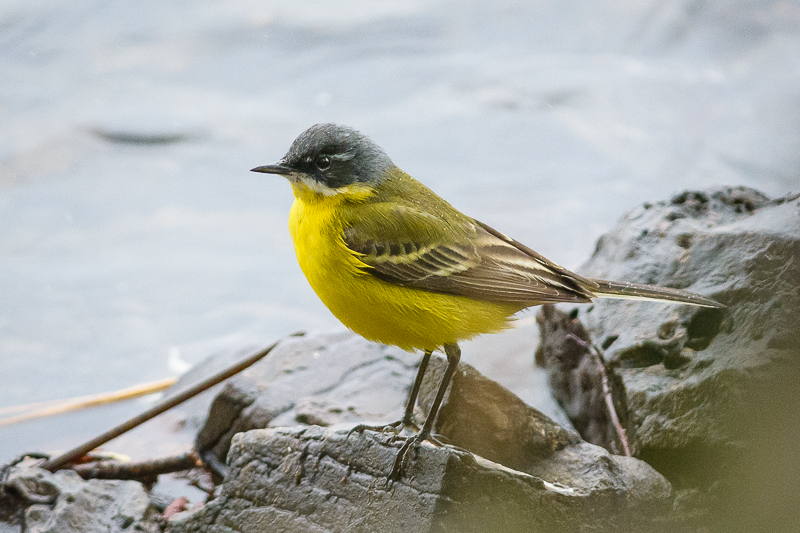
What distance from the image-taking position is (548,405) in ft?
20.4

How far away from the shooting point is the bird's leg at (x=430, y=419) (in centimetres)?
420

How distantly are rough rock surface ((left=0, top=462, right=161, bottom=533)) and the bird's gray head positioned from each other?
2.10m

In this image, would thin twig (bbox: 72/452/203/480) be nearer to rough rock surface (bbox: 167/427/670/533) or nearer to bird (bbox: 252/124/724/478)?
rough rock surface (bbox: 167/427/670/533)

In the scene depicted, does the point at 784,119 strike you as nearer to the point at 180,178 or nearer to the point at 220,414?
the point at 180,178

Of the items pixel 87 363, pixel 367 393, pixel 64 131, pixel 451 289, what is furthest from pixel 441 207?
pixel 64 131

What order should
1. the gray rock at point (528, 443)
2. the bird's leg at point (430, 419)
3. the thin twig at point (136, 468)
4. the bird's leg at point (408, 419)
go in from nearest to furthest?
the bird's leg at point (430, 419)
the gray rock at point (528, 443)
the bird's leg at point (408, 419)
the thin twig at point (136, 468)

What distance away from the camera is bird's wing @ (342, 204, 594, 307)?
452 cm

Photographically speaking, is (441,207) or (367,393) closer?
(441,207)

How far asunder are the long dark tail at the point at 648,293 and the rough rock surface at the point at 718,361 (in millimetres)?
484

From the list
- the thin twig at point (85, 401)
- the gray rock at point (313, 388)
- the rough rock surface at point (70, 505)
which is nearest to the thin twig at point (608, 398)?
the gray rock at point (313, 388)

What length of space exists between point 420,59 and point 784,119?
16.3 feet

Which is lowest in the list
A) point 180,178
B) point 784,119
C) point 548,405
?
point 548,405

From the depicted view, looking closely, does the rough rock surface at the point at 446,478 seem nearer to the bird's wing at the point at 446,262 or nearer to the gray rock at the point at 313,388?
the gray rock at the point at 313,388

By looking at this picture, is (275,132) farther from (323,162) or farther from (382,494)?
(382,494)
